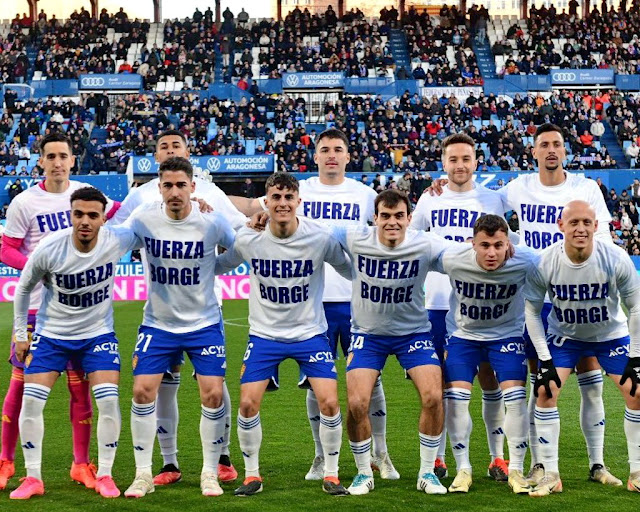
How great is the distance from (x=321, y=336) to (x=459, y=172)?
1.88 meters

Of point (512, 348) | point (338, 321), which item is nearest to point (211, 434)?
point (338, 321)

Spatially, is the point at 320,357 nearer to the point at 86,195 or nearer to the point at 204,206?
the point at 204,206

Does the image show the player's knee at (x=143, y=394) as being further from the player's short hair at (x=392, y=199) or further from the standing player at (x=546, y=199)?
the standing player at (x=546, y=199)

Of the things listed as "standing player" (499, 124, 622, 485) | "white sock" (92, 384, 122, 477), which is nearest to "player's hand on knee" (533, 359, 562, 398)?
"standing player" (499, 124, 622, 485)

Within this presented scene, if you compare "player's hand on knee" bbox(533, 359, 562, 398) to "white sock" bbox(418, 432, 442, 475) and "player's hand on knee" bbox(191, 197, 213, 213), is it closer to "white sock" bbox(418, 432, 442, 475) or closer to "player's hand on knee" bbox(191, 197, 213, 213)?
"white sock" bbox(418, 432, 442, 475)

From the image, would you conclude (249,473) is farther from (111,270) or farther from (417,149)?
(417,149)

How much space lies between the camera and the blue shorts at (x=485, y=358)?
25.0 ft

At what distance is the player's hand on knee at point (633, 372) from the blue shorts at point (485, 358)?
2.47 ft

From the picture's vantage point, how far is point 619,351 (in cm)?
757

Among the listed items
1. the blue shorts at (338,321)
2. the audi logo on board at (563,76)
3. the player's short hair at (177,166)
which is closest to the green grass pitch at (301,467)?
the blue shorts at (338,321)

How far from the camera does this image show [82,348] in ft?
24.6

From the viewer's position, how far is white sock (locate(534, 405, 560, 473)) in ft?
24.5

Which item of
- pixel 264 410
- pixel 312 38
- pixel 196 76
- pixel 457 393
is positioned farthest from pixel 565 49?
pixel 457 393

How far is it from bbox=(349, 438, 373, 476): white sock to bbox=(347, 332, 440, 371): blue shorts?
578mm
